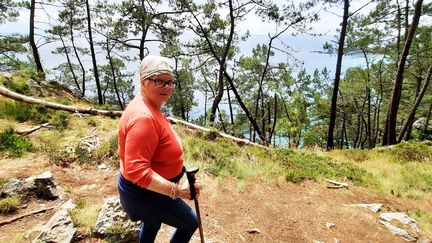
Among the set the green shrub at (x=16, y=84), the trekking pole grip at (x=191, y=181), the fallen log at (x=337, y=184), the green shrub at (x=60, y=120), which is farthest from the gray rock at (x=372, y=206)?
the green shrub at (x=16, y=84)

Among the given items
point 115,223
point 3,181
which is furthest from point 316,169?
point 3,181

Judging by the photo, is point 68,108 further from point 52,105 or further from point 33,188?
point 33,188

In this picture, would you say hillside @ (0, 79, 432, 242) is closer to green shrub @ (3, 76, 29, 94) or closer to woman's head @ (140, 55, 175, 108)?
green shrub @ (3, 76, 29, 94)

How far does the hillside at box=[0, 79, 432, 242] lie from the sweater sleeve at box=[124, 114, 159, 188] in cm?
251

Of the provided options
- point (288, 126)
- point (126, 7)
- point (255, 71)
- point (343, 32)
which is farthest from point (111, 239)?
point (255, 71)

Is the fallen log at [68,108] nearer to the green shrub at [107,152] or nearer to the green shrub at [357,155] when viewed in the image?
the green shrub at [357,155]

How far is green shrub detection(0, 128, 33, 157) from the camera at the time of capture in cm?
666

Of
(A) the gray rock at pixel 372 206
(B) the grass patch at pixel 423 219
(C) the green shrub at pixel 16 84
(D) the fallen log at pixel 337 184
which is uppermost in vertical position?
(C) the green shrub at pixel 16 84

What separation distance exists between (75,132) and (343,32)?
1193 centimetres

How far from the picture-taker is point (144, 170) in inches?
90.4

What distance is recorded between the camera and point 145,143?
2.31m

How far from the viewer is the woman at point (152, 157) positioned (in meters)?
2.30

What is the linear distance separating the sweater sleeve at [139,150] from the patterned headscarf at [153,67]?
0.40 meters

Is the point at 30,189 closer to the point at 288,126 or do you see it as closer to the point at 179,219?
the point at 179,219
